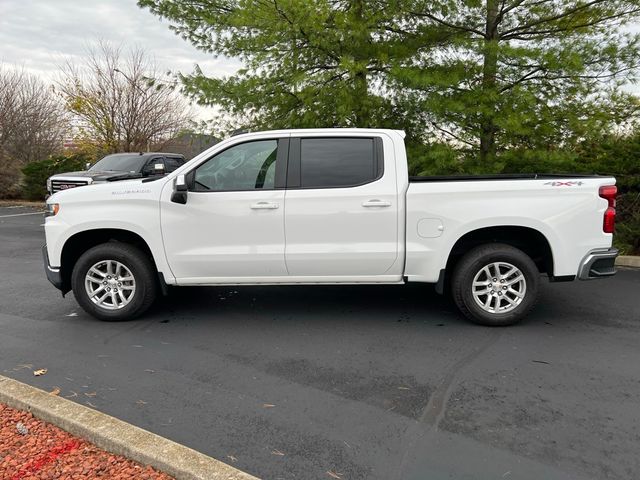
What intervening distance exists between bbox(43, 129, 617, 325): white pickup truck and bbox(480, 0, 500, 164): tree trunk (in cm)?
309

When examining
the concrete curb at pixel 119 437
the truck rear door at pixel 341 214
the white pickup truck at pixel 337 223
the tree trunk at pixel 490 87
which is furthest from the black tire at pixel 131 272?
the tree trunk at pixel 490 87

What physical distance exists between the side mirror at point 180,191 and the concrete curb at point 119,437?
203 cm

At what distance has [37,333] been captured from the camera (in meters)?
4.84

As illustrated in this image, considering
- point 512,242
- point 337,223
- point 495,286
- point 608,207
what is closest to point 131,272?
point 337,223

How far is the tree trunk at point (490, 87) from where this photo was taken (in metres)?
7.59

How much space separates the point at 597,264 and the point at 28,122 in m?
26.4

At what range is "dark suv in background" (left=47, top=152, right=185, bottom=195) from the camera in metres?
→ 12.2

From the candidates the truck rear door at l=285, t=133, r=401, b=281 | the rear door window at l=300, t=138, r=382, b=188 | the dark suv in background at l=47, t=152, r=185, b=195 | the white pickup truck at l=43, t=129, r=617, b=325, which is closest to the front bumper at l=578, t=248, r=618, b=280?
the white pickup truck at l=43, t=129, r=617, b=325

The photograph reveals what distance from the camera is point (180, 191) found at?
15.5 ft

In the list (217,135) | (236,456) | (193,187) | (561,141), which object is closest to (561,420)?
(236,456)

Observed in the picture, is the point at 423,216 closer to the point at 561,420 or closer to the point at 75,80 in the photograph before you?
the point at 561,420

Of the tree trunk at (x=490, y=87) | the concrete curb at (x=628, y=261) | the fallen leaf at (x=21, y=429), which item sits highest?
the tree trunk at (x=490, y=87)

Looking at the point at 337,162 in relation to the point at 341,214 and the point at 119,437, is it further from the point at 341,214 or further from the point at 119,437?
the point at 119,437

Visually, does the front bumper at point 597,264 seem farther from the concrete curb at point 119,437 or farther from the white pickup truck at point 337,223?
the concrete curb at point 119,437
